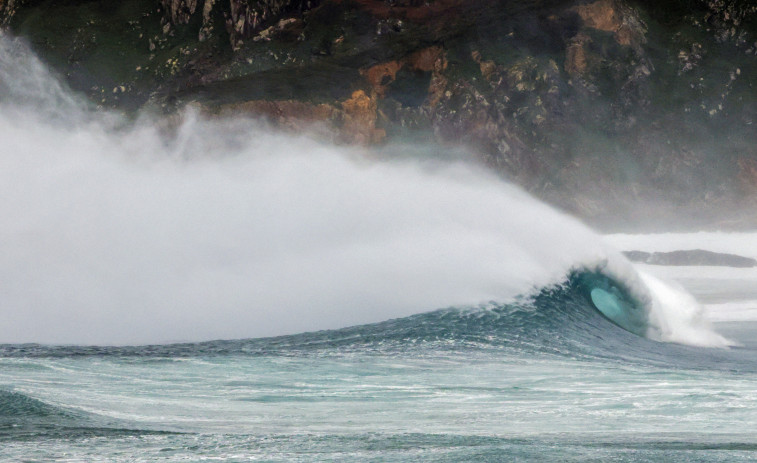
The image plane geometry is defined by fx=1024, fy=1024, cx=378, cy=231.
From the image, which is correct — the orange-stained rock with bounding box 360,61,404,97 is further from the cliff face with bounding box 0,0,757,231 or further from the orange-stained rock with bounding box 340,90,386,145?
the orange-stained rock with bounding box 340,90,386,145

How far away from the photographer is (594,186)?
6338 cm

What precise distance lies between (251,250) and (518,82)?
167 ft

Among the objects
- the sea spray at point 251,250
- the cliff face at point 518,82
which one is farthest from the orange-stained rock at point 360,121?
the sea spray at point 251,250

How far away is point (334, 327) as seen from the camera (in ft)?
52.2

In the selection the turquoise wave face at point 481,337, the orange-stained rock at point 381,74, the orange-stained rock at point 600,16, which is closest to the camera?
the turquoise wave face at point 481,337

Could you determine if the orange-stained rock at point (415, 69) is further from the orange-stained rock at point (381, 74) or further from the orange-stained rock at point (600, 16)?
the orange-stained rock at point (600, 16)

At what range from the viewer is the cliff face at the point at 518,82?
6325cm

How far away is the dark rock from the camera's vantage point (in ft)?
133

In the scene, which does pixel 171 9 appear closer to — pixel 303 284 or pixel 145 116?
pixel 145 116

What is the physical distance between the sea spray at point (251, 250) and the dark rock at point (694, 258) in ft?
67.7

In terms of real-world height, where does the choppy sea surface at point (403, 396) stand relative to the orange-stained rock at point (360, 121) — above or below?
below

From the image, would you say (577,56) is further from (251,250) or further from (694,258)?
(251,250)

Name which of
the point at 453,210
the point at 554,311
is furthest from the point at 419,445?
the point at 453,210

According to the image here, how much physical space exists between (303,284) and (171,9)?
68.1 metres
